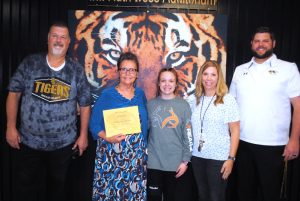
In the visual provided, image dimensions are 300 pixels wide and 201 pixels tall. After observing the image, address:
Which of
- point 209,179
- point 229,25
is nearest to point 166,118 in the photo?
point 209,179

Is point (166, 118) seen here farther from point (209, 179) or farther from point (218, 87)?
point (209, 179)

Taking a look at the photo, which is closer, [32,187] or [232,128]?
[232,128]

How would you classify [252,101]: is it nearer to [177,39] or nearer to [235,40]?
[235,40]

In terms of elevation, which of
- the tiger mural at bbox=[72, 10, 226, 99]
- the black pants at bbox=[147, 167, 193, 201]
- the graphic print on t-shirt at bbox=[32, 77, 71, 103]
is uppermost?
the tiger mural at bbox=[72, 10, 226, 99]

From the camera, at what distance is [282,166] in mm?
2408

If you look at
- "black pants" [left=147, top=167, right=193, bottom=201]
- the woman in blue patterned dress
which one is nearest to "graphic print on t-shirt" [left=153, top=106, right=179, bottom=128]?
the woman in blue patterned dress

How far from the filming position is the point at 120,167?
2.14m

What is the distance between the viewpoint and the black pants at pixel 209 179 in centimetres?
216

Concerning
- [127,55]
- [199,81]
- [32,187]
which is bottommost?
[32,187]

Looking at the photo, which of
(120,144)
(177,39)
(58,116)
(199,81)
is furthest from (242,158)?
(58,116)

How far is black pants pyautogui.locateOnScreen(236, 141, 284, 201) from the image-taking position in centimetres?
238

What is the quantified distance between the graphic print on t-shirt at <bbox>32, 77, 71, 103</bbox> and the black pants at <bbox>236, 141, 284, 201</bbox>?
1.78m

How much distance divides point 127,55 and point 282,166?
1.80 meters

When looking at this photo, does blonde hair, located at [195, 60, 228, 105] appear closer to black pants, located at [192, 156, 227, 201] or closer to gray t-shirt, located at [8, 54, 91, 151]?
black pants, located at [192, 156, 227, 201]
